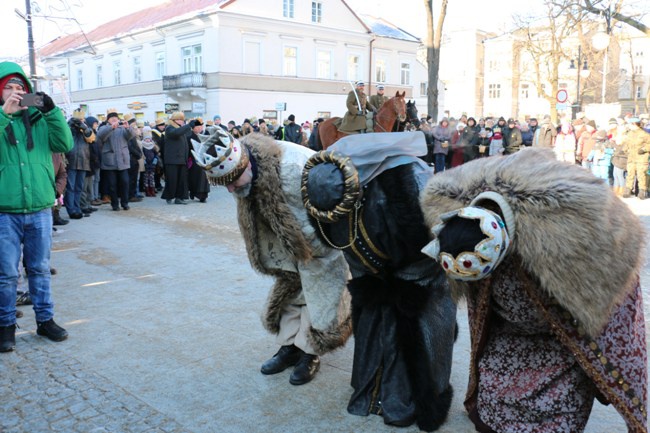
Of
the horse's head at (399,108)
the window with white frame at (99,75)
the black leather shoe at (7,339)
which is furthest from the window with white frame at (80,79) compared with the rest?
the horse's head at (399,108)

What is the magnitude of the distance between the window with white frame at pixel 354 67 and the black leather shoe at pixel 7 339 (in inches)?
1471

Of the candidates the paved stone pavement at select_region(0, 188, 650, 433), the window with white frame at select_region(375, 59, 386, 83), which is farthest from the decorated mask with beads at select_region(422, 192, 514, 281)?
the window with white frame at select_region(375, 59, 386, 83)

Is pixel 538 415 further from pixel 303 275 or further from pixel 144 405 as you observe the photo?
pixel 144 405

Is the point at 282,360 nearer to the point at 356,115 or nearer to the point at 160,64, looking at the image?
the point at 356,115

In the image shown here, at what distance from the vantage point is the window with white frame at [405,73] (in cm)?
4397

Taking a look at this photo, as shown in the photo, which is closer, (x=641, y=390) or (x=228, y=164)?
(x=641, y=390)

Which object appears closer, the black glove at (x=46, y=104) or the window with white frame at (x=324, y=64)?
the black glove at (x=46, y=104)

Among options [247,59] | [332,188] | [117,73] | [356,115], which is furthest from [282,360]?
[117,73]

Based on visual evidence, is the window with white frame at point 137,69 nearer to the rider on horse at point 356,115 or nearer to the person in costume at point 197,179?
the person in costume at point 197,179

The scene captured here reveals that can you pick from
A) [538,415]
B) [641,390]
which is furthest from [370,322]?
[641,390]

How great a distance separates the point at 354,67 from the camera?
4056 cm

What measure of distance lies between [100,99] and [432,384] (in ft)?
155

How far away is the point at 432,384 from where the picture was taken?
300 cm

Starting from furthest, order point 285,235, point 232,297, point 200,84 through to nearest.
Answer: point 200,84
point 232,297
point 285,235
